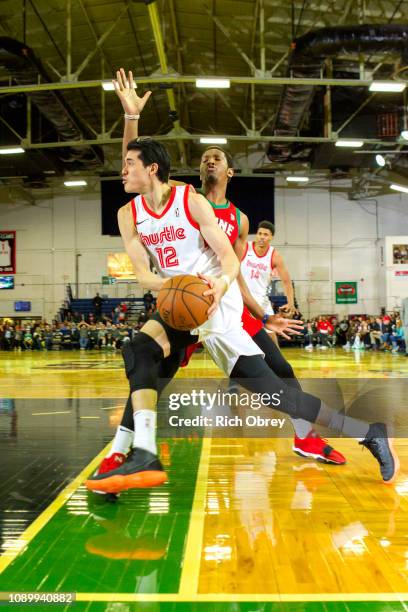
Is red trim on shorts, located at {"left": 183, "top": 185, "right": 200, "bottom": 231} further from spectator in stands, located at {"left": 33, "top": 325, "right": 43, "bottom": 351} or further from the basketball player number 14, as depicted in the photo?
spectator in stands, located at {"left": 33, "top": 325, "right": 43, "bottom": 351}

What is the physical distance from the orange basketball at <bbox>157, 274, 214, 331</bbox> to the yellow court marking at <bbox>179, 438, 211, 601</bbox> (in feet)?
2.99

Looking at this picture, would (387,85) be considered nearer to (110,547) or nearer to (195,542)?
(195,542)

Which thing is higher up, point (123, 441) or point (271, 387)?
point (271, 387)

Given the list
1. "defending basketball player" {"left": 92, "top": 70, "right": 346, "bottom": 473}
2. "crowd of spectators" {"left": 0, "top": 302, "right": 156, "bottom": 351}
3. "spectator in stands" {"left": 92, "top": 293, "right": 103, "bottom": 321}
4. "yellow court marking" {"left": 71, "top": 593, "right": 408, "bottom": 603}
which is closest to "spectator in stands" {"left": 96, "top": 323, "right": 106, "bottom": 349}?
"crowd of spectators" {"left": 0, "top": 302, "right": 156, "bottom": 351}

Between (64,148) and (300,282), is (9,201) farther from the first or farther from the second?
(300,282)

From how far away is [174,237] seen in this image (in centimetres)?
331

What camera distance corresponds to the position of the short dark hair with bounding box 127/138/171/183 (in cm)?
326

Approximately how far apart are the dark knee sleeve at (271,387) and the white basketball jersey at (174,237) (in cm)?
58

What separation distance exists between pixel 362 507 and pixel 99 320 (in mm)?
23130

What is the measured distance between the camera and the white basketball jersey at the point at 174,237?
10.8 feet

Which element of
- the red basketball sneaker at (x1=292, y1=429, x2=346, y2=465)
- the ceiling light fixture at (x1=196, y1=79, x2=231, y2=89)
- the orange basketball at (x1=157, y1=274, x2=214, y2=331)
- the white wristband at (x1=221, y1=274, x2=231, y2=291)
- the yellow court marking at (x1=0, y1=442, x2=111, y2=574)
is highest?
the ceiling light fixture at (x1=196, y1=79, x2=231, y2=89)

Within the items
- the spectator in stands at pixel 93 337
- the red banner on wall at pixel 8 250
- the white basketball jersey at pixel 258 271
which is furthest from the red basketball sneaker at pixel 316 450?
the red banner on wall at pixel 8 250

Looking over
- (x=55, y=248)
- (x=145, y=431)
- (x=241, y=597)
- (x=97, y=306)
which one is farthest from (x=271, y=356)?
(x=55, y=248)

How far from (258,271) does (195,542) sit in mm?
4725
